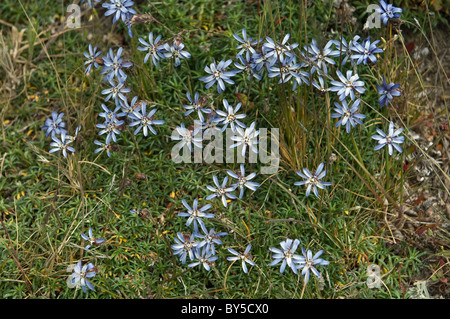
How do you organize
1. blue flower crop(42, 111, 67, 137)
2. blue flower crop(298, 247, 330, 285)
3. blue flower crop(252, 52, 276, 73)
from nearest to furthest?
blue flower crop(298, 247, 330, 285) → blue flower crop(252, 52, 276, 73) → blue flower crop(42, 111, 67, 137)

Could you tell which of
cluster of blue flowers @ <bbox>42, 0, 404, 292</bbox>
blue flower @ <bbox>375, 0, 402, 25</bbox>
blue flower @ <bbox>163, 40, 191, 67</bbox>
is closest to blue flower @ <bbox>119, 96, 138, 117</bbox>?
cluster of blue flowers @ <bbox>42, 0, 404, 292</bbox>

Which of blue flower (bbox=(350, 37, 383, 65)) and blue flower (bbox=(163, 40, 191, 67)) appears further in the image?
blue flower (bbox=(163, 40, 191, 67))

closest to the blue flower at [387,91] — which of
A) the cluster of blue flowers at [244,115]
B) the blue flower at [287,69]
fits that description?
the cluster of blue flowers at [244,115]

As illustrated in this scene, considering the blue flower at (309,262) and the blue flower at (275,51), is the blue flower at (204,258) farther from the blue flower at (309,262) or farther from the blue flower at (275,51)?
the blue flower at (275,51)

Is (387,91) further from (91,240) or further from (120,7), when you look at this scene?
(91,240)

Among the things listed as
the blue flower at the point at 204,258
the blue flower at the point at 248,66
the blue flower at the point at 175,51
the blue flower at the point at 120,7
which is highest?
the blue flower at the point at 120,7

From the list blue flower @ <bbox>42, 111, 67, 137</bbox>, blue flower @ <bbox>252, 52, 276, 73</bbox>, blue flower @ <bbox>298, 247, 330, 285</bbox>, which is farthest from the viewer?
blue flower @ <bbox>42, 111, 67, 137</bbox>

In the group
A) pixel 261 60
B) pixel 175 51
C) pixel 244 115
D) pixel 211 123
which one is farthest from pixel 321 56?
pixel 175 51

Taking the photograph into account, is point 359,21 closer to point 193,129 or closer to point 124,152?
point 193,129

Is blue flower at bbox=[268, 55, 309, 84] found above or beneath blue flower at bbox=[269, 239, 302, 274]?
above

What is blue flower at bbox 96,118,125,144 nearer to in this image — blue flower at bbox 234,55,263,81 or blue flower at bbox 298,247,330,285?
blue flower at bbox 234,55,263,81

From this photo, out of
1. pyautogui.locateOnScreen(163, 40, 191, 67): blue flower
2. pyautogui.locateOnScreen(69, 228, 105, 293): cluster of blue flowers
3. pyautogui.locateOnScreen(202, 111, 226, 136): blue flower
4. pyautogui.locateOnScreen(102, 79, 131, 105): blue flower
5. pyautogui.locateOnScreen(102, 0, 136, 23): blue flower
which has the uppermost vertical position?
pyautogui.locateOnScreen(102, 0, 136, 23): blue flower
